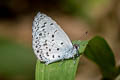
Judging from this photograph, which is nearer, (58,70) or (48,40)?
(58,70)

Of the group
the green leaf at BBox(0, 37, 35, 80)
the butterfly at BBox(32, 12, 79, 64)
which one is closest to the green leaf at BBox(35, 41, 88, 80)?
the butterfly at BBox(32, 12, 79, 64)

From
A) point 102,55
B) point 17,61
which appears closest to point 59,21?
point 17,61

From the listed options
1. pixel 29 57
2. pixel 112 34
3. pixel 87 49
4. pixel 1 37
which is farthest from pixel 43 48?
pixel 112 34

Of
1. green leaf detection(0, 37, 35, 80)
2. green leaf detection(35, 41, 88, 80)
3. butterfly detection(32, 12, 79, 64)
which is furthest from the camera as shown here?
green leaf detection(0, 37, 35, 80)

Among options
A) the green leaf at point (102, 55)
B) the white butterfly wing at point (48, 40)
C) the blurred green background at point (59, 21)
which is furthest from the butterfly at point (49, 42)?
the blurred green background at point (59, 21)

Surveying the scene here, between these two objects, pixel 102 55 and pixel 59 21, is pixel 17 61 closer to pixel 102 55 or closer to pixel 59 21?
pixel 102 55

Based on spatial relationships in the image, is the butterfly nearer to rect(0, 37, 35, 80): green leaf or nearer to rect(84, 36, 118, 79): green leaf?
rect(84, 36, 118, 79): green leaf
